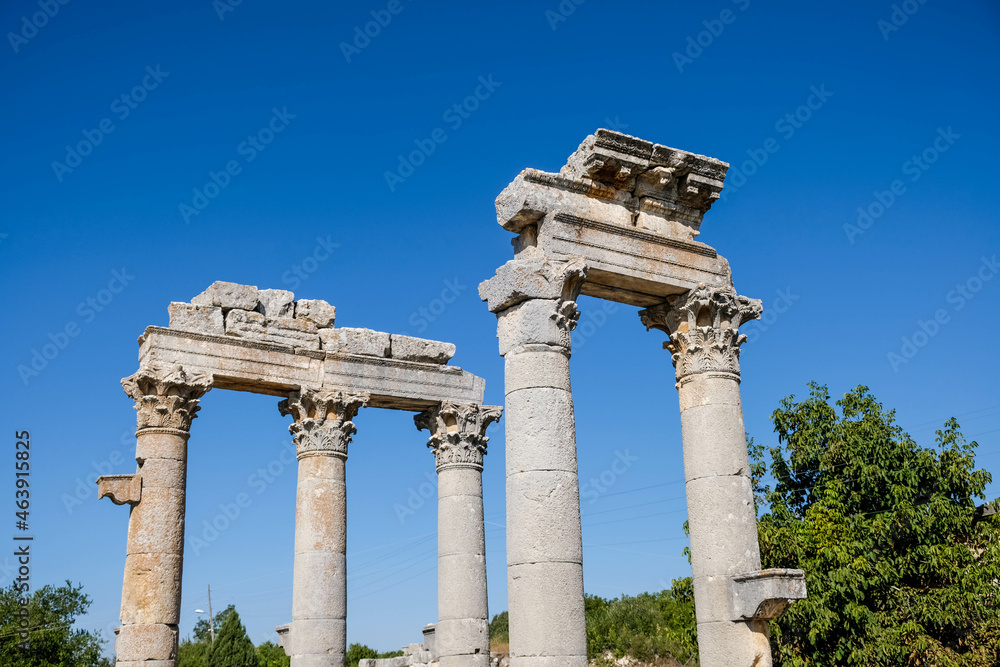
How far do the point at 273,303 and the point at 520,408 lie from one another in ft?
33.4

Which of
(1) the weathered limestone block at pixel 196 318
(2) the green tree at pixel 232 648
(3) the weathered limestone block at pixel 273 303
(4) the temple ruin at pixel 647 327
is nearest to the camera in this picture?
(4) the temple ruin at pixel 647 327

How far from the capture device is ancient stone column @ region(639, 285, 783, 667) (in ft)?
43.5

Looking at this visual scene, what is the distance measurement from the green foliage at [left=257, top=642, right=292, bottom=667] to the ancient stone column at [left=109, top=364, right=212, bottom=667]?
3673 centimetres

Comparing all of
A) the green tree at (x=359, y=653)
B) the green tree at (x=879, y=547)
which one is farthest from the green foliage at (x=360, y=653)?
the green tree at (x=879, y=547)

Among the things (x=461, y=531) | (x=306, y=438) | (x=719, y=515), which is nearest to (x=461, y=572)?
(x=461, y=531)

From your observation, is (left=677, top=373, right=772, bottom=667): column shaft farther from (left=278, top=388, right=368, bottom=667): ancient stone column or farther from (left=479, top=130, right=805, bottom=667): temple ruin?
(left=278, top=388, right=368, bottom=667): ancient stone column

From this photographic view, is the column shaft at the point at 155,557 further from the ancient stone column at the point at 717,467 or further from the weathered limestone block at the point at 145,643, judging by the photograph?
the ancient stone column at the point at 717,467

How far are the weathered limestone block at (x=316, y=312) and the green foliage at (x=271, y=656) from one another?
3599 cm

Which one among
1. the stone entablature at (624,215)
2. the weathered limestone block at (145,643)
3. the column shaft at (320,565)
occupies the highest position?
the stone entablature at (624,215)

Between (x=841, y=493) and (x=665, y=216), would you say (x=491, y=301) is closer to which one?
(x=665, y=216)

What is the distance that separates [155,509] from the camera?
18.3 m

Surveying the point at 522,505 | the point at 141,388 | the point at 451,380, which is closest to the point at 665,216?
the point at 522,505

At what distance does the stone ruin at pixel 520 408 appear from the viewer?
1261 cm

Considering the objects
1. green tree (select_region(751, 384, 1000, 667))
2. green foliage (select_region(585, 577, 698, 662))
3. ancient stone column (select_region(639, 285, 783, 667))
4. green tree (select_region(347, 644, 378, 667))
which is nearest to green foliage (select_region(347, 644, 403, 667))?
green tree (select_region(347, 644, 378, 667))
